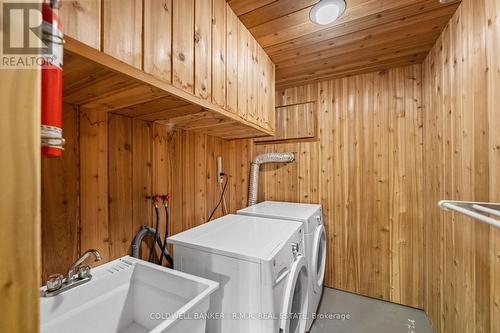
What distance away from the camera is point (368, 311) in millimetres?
1899

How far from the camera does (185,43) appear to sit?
0.92 metres

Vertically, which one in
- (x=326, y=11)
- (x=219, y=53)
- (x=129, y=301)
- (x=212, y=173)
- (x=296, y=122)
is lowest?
(x=129, y=301)

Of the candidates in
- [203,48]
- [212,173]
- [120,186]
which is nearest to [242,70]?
[203,48]

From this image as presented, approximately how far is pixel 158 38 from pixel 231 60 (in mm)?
537

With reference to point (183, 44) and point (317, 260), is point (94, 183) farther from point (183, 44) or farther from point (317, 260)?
point (317, 260)

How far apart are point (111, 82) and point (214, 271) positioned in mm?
948

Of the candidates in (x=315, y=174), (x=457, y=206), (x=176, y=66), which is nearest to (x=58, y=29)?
(x=176, y=66)

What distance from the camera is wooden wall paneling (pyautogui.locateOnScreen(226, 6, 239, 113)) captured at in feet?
4.01

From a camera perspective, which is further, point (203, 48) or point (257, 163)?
point (257, 163)

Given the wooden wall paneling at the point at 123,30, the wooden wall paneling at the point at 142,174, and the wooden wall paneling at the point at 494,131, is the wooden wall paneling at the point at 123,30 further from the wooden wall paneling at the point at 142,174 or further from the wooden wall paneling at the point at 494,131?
the wooden wall paneling at the point at 494,131

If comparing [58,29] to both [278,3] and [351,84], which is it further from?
[351,84]

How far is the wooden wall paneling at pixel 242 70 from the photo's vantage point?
1.35 metres

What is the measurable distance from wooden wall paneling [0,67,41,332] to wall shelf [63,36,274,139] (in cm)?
33

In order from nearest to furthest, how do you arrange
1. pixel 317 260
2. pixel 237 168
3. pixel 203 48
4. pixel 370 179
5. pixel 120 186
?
1. pixel 203 48
2. pixel 120 186
3. pixel 317 260
4. pixel 370 179
5. pixel 237 168
